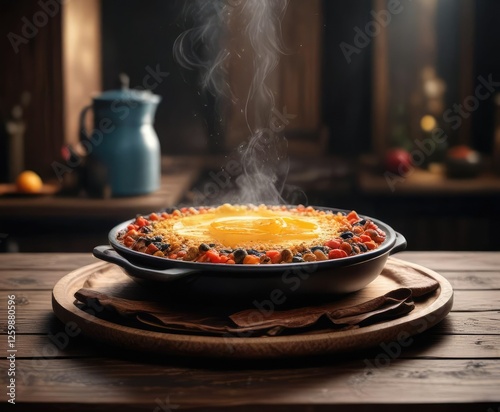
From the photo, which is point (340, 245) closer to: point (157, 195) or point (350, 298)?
point (350, 298)

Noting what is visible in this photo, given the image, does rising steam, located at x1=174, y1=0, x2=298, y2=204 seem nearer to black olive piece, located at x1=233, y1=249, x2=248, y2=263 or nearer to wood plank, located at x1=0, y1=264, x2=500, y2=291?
wood plank, located at x1=0, y1=264, x2=500, y2=291

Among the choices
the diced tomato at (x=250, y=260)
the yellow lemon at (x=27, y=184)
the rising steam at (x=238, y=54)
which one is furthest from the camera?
the rising steam at (x=238, y=54)

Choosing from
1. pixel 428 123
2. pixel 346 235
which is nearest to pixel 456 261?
pixel 346 235

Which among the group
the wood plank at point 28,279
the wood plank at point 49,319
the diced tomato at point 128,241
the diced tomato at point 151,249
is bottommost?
the wood plank at point 28,279

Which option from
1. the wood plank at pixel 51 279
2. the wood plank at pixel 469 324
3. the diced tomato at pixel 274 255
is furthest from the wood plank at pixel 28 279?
the wood plank at pixel 469 324

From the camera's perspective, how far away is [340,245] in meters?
1.57

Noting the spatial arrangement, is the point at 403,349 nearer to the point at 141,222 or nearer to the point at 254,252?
the point at 254,252

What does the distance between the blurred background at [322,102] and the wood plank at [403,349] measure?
6.41ft

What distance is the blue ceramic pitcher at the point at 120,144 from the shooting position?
3250 mm

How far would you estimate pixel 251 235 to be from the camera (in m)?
1.68

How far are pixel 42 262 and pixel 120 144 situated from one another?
4.08 feet

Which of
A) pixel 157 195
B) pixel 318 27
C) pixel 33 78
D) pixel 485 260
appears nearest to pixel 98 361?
pixel 485 260

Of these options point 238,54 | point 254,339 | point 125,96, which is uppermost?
point 238,54

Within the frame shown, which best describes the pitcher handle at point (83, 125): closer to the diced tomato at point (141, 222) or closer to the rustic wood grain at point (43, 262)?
the rustic wood grain at point (43, 262)
